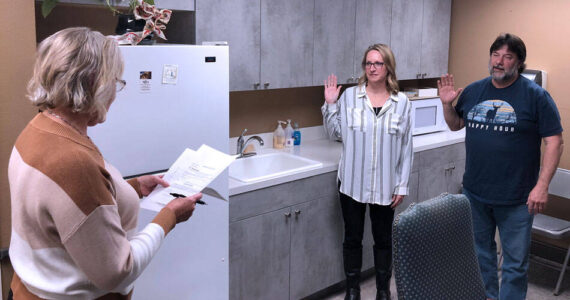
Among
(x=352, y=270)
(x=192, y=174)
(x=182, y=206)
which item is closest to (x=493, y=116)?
(x=352, y=270)

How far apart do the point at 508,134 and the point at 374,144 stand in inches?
27.2

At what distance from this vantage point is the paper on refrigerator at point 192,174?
5.64 ft

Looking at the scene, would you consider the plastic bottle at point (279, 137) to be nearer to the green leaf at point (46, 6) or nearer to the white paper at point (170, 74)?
the white paper at point (170, 74)

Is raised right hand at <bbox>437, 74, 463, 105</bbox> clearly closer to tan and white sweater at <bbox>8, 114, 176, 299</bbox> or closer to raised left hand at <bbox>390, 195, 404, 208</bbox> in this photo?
raised left hand at <bbox>390, 195, 404, 208</bbox>

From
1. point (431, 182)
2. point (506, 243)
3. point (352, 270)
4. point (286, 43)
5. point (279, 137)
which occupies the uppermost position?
point (286, 43)

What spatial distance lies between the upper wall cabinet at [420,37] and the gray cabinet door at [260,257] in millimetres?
1720

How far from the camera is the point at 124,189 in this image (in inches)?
56.1

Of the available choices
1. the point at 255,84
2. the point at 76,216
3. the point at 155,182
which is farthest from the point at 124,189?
the point at 255,84

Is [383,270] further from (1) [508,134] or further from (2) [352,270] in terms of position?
(1) [508,134]

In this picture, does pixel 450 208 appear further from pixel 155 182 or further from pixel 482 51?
pixel 482 51

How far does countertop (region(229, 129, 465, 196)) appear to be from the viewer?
2.87 m

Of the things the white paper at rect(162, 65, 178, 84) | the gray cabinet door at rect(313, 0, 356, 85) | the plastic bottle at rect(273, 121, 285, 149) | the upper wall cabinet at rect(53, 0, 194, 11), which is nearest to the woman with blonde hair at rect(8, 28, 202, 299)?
the white paper at rect(162, 65, 178, 84)

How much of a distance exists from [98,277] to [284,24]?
2.30 meters

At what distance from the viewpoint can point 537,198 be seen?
2742 millimetres
